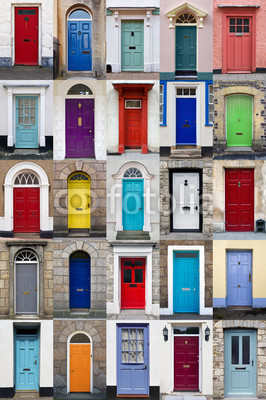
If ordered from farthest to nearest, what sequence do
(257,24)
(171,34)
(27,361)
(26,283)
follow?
(26,283) → (27,361) → (257,24) → (171,34)

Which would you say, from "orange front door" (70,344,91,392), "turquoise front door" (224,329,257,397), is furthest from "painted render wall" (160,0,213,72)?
"orange front door" (70,344,91,392)

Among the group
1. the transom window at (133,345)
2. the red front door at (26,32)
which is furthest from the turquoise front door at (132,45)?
the transom window at (133,345)

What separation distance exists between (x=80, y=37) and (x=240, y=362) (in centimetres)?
1392

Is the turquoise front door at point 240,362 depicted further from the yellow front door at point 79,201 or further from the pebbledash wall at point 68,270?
the yellow front door at point 79,201

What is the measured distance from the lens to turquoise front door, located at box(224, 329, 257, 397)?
18.4 m

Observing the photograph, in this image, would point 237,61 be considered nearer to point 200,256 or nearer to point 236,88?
point 236,88

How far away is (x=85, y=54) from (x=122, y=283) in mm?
8973

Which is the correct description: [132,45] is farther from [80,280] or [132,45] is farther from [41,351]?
[41,351]

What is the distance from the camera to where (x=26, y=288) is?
18594mm

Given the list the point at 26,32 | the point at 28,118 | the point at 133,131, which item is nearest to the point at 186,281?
the point at 133,131

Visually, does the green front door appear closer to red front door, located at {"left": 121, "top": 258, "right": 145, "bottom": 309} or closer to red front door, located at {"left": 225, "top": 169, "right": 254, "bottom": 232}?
red front door, located at {"left": 225, "top": 169, "right": 254, "bottom": 232}

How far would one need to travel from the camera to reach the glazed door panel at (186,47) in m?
18.5

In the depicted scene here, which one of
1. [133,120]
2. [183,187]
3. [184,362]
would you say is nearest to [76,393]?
[184,362]

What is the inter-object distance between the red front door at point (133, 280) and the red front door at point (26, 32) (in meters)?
8.56
